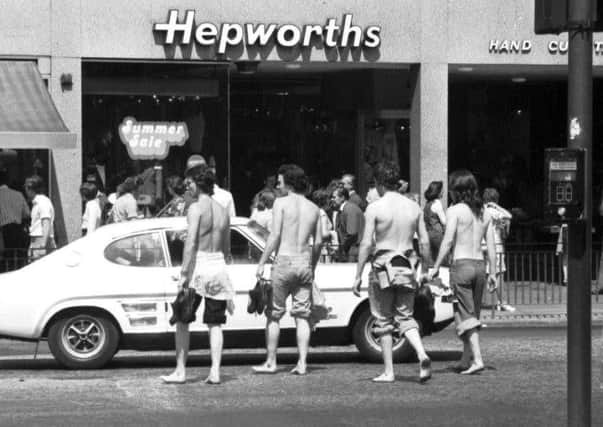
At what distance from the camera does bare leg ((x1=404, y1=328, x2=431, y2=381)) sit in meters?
11.6

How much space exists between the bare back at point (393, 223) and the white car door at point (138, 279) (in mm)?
2127

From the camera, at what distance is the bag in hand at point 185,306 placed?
11.6 metres

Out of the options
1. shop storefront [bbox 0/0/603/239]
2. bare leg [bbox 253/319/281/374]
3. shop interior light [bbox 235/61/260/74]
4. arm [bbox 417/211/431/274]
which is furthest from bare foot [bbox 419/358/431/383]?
shop interior light [bbox 235/61/260/74]

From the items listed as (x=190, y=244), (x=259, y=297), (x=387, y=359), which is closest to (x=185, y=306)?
(x=190, y=244)

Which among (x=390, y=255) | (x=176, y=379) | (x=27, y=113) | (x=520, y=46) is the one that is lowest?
(x=176, y=379)

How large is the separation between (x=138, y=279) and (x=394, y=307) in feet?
Result: 8.16

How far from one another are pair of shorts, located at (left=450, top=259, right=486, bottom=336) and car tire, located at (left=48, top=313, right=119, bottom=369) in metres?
3.13

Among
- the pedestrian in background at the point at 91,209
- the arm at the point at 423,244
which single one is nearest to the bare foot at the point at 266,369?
the arm at the point at 423,244

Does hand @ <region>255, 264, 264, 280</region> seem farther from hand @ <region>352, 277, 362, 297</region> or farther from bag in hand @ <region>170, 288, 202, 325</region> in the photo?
hand @ <region>352, 277, 362, 297</region>

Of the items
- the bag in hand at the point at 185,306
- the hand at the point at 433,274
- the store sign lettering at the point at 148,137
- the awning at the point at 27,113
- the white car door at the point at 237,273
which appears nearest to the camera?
the bag in hand at the point at 185,306

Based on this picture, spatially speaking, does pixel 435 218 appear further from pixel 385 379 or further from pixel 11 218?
pixel 385 379

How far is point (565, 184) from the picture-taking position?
6703 mm

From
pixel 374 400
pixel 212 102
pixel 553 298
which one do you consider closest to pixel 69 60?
pixel 212 102

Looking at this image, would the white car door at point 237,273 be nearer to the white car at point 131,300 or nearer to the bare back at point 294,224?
the white car at point 131,300
